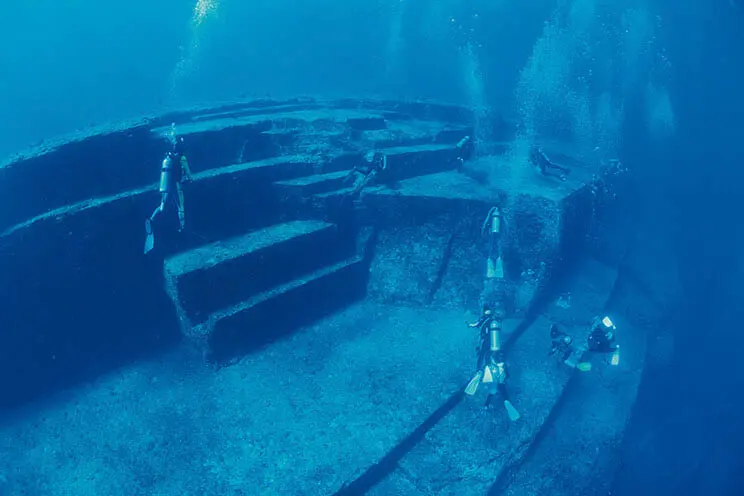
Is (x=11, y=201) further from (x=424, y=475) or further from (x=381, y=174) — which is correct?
(x=424, y=475)

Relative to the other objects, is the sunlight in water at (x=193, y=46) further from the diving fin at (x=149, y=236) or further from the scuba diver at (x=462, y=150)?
the diving fin at (x=149, y=236)

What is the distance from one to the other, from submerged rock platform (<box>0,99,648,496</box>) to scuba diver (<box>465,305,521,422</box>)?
294mm

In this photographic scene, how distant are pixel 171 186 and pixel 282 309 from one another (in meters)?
2.54

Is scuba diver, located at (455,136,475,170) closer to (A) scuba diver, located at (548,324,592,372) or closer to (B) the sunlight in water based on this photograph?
(A) scuba diver, located at (548,324,592,372)

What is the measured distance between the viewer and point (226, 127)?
29.8 feet

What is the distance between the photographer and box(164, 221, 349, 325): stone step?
6.20 metres

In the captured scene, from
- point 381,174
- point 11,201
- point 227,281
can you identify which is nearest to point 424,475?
point 227,281

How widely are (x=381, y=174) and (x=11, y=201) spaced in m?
6.38

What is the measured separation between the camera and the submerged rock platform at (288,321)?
5160mm

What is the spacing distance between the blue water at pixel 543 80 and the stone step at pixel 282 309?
5598 mm

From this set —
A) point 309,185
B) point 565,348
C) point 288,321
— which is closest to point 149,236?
point 288,321

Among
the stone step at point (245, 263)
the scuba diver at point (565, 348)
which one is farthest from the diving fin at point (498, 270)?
the stone step at point (245, 263)

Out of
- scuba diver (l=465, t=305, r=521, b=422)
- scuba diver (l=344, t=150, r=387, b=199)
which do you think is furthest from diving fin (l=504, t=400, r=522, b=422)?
scuba diver (l=344, t=150, r=387, b=199)

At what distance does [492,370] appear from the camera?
5.63m
